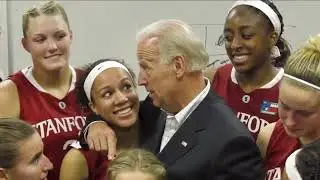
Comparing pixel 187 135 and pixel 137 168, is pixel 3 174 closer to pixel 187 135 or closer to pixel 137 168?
pixel 137 168

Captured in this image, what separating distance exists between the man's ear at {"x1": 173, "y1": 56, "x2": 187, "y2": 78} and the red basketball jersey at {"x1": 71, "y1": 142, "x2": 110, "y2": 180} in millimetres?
373

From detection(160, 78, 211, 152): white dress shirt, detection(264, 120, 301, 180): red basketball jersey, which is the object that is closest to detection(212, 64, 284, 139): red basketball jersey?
detection(264, 120, 301, 180): red basketball jersey

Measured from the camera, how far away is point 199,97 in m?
1.50

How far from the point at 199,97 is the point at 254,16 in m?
0.49

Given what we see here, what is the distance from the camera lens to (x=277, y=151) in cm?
155

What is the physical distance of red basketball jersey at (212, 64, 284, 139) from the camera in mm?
1836

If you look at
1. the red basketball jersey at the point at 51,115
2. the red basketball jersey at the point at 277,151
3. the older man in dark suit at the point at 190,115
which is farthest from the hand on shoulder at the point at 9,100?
the red basketball jersey at the point at 277,151

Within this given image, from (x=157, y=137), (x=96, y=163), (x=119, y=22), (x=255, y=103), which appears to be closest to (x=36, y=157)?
(x=96, y=163)

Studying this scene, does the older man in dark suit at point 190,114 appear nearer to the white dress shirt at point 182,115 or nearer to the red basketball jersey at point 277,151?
the white dress shirt at point 182,115

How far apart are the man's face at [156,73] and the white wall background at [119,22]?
122 cm

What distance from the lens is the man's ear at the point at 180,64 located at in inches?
58.5

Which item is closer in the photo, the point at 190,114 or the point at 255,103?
the point at 190,114

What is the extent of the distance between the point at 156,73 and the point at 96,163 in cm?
36

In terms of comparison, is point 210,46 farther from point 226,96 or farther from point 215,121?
point 215,121
